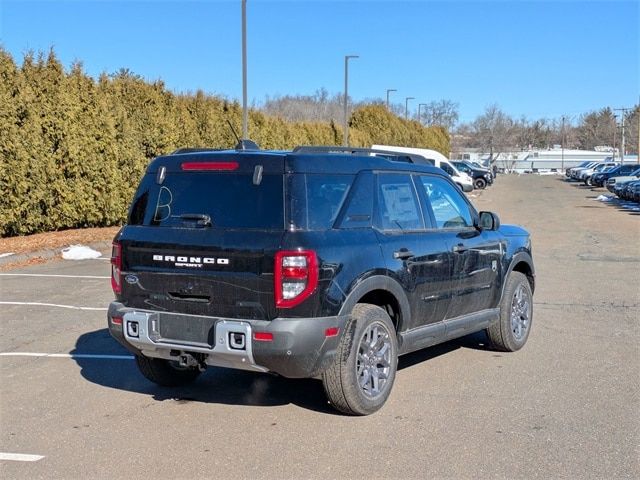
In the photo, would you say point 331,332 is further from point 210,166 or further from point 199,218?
point 210,166

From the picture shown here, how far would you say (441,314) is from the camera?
629cm

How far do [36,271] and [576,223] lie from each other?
1727 cm

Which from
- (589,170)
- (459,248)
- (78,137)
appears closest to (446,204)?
(459,248)

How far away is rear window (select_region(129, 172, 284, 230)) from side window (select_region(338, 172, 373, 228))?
0.57 meters

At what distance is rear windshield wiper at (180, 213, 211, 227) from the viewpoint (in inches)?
208

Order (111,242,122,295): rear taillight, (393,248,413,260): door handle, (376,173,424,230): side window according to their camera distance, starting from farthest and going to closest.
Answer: (376,173,424,230): side window, (393,248,413,260): door handle, (111,242,122,295): rear taillight

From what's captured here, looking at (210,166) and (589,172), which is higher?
(210,166)

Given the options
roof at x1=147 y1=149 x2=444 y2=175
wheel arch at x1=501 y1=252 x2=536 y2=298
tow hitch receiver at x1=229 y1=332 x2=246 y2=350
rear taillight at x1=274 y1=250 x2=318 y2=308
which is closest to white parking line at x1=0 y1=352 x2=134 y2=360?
roof at x1=147 y1=149 x2=444 y2=175

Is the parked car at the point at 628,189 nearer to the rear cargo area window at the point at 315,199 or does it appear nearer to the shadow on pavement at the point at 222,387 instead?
the shadow on pavement at the point at 222,387

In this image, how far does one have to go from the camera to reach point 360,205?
5.58 meters

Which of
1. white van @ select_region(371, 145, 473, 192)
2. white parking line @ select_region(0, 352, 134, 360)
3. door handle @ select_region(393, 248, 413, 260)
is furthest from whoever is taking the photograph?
white van @ select_region(371, 145, 473, 192)

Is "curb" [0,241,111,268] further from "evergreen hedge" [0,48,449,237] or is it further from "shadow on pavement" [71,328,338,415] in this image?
"shadow on pavement" [71,328,338,415]

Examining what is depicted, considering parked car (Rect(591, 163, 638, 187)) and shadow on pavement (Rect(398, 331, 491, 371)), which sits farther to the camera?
parked car (Rect(591, 163, 638, 187))

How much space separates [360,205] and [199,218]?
1.21m
